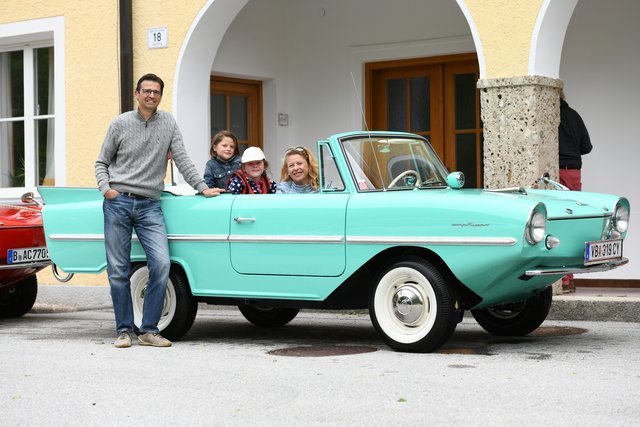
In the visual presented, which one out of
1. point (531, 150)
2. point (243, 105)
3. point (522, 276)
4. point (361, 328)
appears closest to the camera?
point (522, 276)

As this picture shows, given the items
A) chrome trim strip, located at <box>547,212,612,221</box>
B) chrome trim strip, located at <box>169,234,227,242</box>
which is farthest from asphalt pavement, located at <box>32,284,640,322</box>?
chrome trim strip, located at <box>169,234,227,242</box>

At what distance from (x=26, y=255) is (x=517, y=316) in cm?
404

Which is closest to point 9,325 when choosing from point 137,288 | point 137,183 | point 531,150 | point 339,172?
point 137,288

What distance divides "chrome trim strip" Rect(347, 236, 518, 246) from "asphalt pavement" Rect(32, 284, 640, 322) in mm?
2571

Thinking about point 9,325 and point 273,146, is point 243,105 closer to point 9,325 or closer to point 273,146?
point 273,146

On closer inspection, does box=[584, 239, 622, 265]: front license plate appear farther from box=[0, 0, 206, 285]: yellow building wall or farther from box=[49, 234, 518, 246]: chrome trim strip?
box=[0, 0, 206, 285]: yellow building wall

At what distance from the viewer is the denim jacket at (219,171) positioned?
8.52 meters

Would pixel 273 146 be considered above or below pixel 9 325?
above

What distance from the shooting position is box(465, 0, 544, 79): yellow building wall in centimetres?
947

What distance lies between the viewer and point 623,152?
11211 millimetres

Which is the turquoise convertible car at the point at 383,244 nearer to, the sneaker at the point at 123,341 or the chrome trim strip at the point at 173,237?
the chrome trim strip at the point at 173,237

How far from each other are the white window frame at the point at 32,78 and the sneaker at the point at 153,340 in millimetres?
5150

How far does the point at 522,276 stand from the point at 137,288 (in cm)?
288

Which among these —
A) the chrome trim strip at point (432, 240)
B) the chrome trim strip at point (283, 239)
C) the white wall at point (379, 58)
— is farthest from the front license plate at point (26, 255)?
Answer: the white wall at point (379, 58)
